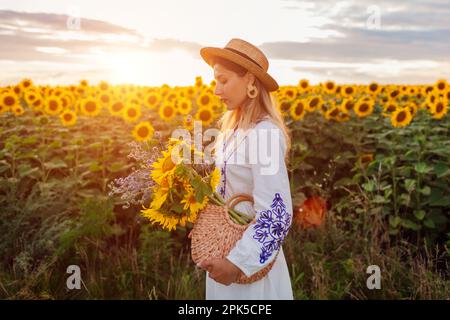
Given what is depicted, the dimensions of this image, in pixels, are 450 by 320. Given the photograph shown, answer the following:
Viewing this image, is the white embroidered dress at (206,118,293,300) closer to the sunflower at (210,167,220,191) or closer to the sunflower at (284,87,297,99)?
the sunflower at (210,167,220,191)

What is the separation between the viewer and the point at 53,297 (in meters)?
4.65

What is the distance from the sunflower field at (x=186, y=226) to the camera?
482 centimetres

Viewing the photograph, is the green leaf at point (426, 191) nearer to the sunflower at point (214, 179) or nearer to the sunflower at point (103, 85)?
the sunflower at point (214, 179)

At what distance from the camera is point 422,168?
5621mm

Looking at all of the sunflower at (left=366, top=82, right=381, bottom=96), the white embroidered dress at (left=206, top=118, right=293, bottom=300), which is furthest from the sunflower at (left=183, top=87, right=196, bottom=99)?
the white embroidered dress at (left=206, top=118, right=293, bottom=300)

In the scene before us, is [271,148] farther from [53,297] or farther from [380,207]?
[380,207]

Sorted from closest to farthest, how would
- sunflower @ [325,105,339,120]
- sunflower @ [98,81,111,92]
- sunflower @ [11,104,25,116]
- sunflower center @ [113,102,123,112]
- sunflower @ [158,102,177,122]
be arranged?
sunflower @ [158,102,177,122], sunflower @ [325,105,339,120], sunflower center @ [113,102,123,112], sunflower @ [11,104,25,116], sunflower @ [98,81,111,92]

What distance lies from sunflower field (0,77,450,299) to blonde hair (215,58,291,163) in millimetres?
1015

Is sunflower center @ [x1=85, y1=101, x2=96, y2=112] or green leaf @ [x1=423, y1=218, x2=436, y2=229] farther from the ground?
sunflower center @ [x1=85, y1=101, x2=96, y2=112]

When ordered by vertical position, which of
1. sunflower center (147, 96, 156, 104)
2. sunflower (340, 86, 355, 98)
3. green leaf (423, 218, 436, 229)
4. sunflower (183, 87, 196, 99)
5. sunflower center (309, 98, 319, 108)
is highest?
sunflower (340, 86, 355, 98)

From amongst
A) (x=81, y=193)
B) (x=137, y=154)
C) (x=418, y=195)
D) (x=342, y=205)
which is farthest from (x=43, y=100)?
(x=137, y=154)

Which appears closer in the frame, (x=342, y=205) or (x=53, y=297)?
(x=53, y=297)

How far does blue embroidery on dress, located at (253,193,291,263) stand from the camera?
Answer: 2477 millimetres
